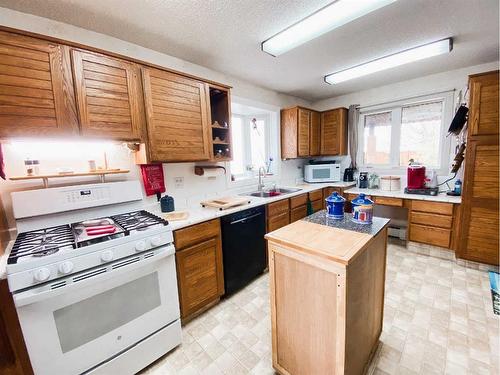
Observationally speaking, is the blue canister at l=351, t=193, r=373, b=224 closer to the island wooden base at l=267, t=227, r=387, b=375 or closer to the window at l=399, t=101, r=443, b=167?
the island wooden base at l=267, t=227, r=387, b=375

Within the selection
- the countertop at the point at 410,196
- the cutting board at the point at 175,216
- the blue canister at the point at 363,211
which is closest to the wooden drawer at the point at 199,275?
the cutting board at the point at 175,216

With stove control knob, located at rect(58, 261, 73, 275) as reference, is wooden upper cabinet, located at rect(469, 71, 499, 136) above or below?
above

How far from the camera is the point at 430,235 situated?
2783 mm

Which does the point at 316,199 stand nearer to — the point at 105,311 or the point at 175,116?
the point at 175,116

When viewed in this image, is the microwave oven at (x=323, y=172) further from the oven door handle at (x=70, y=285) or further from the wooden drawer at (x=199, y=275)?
the oven door handle at (x=70, y=285)

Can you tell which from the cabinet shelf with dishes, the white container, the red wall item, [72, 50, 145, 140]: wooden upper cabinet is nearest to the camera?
[72, 50, 145, 140]: wooden upper cabinet

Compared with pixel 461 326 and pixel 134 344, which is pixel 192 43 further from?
pixel 461 326

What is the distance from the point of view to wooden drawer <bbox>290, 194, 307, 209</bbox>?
9.50 ft

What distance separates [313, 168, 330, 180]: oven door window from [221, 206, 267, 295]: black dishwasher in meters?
1.91

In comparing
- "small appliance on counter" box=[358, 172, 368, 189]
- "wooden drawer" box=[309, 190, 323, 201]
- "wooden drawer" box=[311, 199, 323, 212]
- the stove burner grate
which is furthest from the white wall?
"small appliance on counter" box=[358, 172, 368, 189]

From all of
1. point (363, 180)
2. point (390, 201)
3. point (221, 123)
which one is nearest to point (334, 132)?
point (363, 180)

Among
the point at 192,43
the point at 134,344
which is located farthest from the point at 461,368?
the point at 192,43

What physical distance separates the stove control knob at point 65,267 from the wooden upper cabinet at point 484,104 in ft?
12.3

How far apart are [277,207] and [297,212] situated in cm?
53
